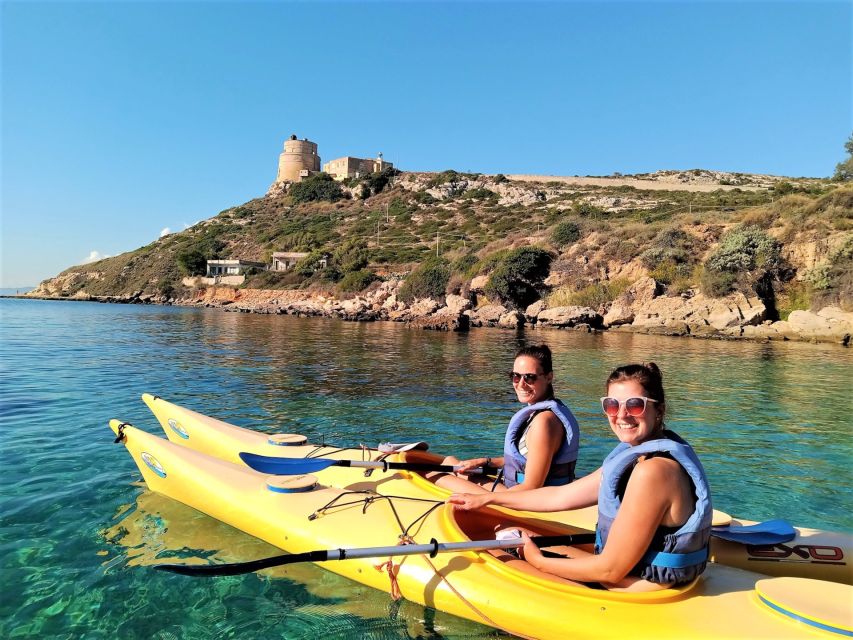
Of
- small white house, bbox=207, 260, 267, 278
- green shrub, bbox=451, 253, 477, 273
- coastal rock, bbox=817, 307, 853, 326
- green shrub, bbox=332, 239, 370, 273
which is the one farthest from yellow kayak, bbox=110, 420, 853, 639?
small white house, bbox=207, 260, 267, 278

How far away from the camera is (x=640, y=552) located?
92.2 inches

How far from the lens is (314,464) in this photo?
461 centimetres

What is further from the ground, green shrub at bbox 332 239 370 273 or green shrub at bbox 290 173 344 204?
green shrub at bbox 290 173 344 204

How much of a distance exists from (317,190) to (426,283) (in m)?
54.8

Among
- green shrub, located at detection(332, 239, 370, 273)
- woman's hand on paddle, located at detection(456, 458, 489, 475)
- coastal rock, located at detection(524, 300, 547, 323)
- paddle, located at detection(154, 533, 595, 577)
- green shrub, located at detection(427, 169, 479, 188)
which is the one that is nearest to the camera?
paddle, located at detection(154, 533, 595, 577)

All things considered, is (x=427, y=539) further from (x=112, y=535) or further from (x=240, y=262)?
(x=240, y=262)

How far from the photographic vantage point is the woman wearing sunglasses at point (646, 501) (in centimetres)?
220

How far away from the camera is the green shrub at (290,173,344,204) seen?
83500mm

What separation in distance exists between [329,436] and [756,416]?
7.16 meters

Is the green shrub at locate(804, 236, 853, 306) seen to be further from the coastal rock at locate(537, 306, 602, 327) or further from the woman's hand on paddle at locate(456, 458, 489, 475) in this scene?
the woman's hand on paddle at locate(456, 458, 489, 475)

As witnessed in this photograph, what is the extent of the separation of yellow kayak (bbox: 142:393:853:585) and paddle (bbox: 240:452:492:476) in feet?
0.47

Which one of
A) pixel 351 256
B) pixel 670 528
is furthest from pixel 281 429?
pixel 351 256

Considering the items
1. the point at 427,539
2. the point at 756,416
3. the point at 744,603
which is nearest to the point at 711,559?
the point at 744,603

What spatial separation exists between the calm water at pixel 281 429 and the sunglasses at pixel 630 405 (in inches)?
67.3
